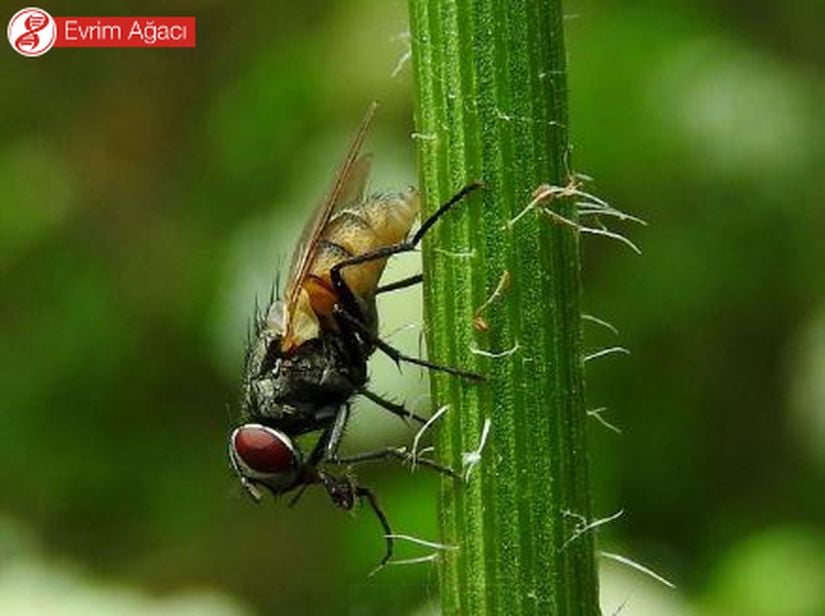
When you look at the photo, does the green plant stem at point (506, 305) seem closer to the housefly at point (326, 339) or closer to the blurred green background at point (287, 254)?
the housefly at point (326, 339)

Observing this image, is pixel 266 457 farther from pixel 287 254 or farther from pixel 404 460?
pixel 287 254

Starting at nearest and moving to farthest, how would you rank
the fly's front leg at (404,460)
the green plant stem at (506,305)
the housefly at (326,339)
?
the green plant stem at (506,305) → the fly's front leg at (404,460) → the housefly at (326,339)

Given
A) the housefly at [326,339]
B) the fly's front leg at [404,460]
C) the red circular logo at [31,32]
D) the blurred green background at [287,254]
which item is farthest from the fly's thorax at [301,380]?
the red circular logo at [31,32]

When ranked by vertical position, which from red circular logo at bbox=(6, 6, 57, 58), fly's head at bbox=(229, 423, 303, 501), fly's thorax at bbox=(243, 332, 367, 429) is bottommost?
fly's head at bbox=(229, 423, 303, 501)

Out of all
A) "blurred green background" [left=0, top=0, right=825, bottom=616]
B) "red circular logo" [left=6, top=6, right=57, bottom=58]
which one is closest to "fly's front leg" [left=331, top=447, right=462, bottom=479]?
"blurred green background" [left=0, top=0, right=825, bottom=616]

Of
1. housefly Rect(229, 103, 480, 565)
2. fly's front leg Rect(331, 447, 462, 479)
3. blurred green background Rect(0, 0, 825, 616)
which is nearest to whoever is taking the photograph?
fly's front leg Rect(331, 447, 462, 479)

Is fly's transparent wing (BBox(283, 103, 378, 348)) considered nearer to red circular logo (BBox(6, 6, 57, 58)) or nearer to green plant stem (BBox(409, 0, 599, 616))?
green plant stem (BBox(409, 0, 599, 616))
